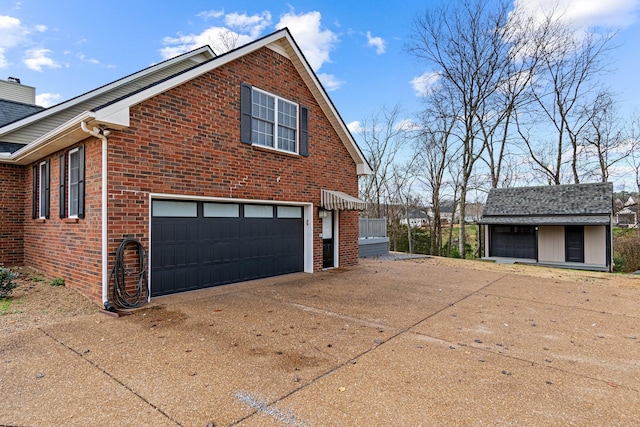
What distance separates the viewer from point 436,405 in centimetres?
314

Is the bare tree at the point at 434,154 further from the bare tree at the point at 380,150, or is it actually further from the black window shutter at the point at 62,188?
the black window shutter at the point at 62,188

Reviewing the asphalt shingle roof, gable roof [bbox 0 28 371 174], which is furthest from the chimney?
gable roof [bbox 0 28 371 174]

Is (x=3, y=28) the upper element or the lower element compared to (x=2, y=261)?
upper

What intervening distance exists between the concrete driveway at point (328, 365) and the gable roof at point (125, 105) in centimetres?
380

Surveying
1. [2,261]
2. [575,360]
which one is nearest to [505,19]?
[575,360]

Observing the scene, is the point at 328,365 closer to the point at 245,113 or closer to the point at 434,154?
the point at 245,113

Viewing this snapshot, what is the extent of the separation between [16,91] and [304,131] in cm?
1357

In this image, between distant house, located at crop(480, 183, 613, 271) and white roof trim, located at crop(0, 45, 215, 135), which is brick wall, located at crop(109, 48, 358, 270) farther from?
distant house, located at crop(480, 183, 613, 271)

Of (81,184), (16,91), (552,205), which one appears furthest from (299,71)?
(552,205)

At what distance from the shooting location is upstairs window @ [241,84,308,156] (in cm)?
878

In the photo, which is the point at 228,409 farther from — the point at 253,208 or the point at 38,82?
the point at 38,82

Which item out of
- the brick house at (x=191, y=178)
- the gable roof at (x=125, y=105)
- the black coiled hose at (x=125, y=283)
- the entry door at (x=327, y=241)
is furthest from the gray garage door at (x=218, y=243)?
the gable roof at (x=125, y=105)

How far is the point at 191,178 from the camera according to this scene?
758 cm

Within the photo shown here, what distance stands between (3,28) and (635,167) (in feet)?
121
